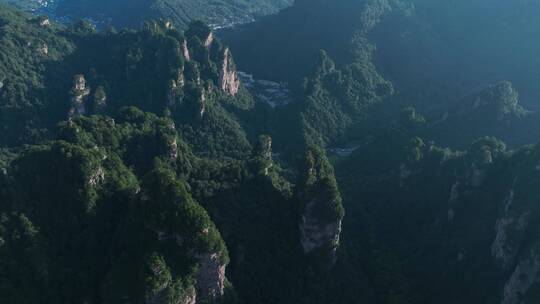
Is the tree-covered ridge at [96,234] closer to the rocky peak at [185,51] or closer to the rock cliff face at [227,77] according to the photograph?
the rocky peak at [185,51]

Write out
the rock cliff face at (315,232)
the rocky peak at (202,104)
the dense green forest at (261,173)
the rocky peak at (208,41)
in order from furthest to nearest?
the rocky peak at (208,41) < the rocky peak at (202,104) < the rock cliff face at (315,232) < the dense green forest at (261,173)

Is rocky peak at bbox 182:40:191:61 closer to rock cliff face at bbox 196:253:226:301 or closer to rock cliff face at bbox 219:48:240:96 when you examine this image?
rock cliff face at bbox 219:48:240:96

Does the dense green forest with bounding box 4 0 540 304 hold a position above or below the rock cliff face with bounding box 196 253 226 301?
above

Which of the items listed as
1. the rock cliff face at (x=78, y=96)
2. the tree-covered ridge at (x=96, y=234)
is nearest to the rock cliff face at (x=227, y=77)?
the rock cliff face at (x=78, y=96)

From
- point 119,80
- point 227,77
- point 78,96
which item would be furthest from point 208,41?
point 78,96

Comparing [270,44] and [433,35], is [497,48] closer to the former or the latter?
[433,35]

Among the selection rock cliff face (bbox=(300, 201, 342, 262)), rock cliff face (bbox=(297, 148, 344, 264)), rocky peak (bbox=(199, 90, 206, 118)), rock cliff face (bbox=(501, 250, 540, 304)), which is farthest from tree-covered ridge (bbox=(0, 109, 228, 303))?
rocky peak (bbox=(199, 90, 206, 118))

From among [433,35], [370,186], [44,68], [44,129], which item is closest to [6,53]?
[44,68]
